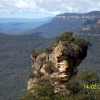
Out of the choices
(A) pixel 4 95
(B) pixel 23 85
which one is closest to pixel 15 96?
(A) pixel 4 95

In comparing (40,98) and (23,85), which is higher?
(40,98)

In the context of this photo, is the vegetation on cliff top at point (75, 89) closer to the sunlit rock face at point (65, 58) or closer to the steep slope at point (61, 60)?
the steep slope at point (61, 60)

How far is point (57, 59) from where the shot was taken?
763 inches

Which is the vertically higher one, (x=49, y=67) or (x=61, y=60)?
(x=61, y=60)

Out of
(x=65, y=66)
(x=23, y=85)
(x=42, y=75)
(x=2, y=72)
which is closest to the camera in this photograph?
(x=65, y=66)

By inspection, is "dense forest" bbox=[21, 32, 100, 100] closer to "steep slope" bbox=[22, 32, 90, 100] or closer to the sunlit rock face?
"steep slope" bbox=[22, 32, 90, 100]

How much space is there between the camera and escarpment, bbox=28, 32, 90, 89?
19172mm

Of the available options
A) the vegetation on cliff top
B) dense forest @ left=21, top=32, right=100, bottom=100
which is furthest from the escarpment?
the vegetation on cliff top

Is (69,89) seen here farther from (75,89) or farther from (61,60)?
(61,60)

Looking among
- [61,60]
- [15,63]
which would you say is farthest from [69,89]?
[15,63]

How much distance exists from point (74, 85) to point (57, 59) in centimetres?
297

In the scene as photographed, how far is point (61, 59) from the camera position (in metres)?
19.2

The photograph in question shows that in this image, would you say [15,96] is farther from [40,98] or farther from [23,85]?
[40,98]

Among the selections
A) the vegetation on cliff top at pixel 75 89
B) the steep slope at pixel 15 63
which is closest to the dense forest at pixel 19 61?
the steep slope at pixel 15 63
